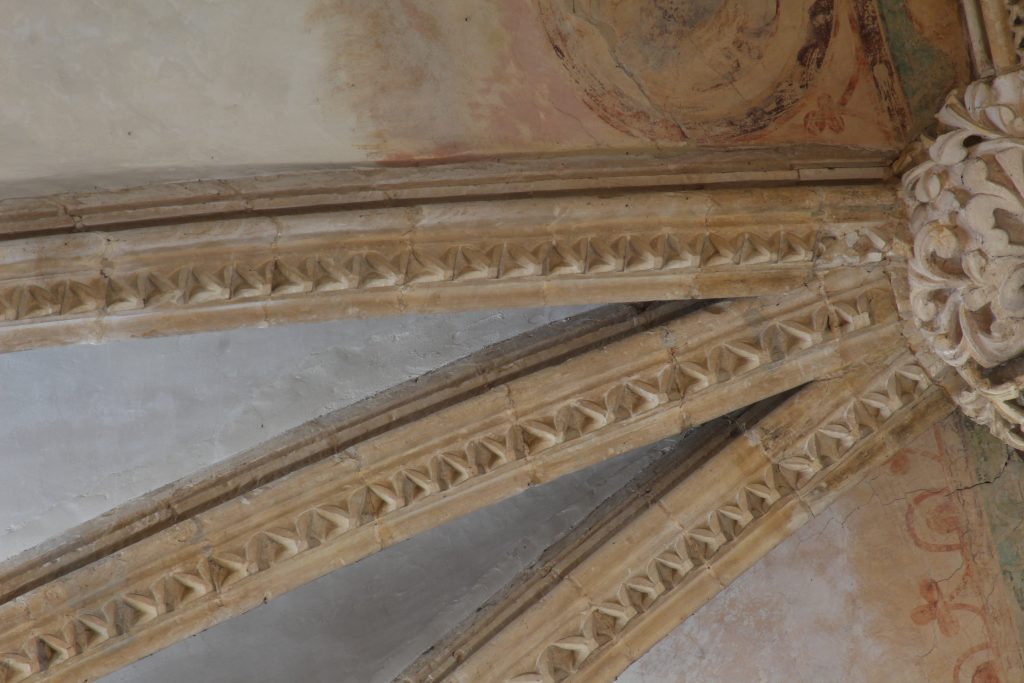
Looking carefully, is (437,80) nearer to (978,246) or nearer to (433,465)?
(433,465)

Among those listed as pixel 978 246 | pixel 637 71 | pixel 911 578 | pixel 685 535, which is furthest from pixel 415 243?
pixel 911 578

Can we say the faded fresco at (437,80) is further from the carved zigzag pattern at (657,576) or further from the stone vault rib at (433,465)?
the carved zigzag pattern at (657,576)

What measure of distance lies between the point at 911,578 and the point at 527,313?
1645 mm

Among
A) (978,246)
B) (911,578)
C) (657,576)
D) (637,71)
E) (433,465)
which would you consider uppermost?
(637,71)

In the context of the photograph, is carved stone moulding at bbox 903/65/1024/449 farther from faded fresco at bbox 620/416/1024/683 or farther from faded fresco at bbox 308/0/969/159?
faded fresco at bbox 620/416/1024/683

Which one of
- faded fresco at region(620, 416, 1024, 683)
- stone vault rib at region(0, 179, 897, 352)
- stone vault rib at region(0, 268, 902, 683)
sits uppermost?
stone vault rib at region(0, 179, 897, 352)

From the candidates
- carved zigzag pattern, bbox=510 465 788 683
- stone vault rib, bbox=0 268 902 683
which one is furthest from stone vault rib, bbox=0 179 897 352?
carved zigzag pattern, bbox=510 465 788 683

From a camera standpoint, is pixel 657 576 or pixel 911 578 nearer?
pixel 657 576

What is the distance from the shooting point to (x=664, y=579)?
403 centimetres

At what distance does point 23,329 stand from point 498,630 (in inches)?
66.8

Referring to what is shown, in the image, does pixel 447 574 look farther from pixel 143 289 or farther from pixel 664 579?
pixel 143 289

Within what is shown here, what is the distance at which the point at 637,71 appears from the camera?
159 inches

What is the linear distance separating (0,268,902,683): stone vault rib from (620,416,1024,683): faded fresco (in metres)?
0.67

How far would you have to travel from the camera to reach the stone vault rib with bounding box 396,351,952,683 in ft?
13.1
